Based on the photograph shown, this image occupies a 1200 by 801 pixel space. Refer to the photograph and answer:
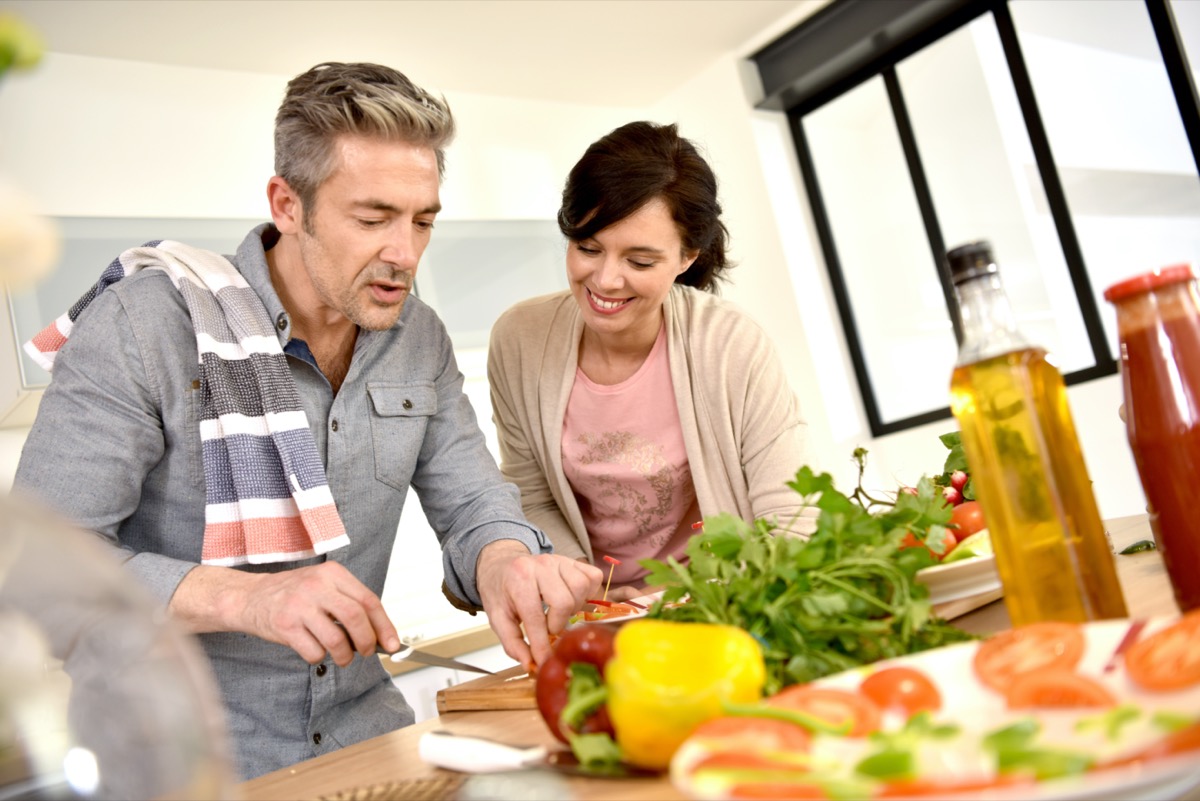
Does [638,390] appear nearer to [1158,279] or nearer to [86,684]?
[1158,279]

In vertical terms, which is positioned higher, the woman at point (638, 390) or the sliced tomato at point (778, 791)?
the woman at point (638, 390)

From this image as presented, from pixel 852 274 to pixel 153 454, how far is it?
13.3 ft

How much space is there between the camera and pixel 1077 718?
49 centimetres

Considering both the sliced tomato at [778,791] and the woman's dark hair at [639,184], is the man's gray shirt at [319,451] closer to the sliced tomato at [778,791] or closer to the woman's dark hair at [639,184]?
the woman's dark hair at [639,184]

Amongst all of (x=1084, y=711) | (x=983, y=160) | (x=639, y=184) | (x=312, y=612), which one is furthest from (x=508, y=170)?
(x=1084, y=711)

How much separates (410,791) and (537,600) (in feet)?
1.53

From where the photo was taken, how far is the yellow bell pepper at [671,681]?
1.88 feet

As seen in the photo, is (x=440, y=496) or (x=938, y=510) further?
(x=440, y=496)

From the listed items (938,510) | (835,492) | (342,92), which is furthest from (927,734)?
(342,92)

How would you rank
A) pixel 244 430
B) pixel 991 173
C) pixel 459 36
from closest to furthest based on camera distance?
pixel 244 430
pixel 459 36
pixel 991 173

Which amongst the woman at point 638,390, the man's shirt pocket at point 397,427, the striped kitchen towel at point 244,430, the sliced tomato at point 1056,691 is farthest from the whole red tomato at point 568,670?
the woman at point 638,390

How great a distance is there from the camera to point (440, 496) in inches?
64.1

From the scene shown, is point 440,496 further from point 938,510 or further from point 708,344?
point 938,510

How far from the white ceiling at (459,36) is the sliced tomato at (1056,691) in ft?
11.8
